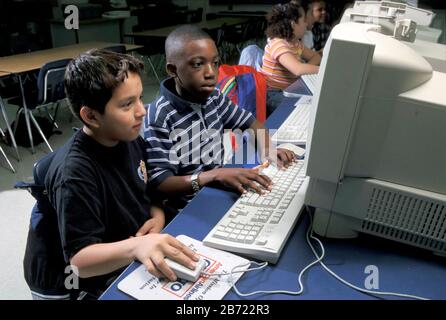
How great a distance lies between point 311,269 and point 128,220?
0.49 metres

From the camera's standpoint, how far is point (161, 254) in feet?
2.24

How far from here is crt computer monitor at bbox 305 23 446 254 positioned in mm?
653

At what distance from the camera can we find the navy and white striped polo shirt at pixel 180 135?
1.09 meters

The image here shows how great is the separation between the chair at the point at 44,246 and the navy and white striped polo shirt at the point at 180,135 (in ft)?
0.98

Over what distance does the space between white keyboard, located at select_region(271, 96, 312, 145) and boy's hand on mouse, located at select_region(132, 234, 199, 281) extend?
2.32 ft

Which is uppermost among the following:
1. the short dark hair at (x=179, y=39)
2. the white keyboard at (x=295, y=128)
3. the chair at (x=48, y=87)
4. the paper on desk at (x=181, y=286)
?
the short dark hair at (x=179, y=39)

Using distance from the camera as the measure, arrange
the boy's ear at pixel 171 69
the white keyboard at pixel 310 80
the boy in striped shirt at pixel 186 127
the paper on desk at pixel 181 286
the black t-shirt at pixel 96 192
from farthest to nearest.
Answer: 1. the white keyboard at pixel 310 80
2. the boy's ear at pixel 171 69
3. the boy in striped shirt at pixel 186 127
4. the black t-shirt at pixel 96 192
5. the paper on desk at pixel 181 286

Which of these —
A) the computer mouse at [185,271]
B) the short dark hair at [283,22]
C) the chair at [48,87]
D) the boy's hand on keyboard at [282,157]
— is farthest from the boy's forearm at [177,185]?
the chair at [48,87]

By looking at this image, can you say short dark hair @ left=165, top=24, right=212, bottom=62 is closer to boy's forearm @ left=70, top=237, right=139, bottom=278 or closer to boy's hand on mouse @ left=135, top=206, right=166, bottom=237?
boy's hand on mouse @ left=135, top=206, right=166, bottom=237

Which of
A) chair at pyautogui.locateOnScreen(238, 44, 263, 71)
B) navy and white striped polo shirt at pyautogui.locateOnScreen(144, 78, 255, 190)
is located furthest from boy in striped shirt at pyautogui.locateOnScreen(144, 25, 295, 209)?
chair at pyautogui.locateOnScreen(238, 44, 263, 71)

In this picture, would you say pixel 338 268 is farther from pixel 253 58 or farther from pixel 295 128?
pixel 253 58

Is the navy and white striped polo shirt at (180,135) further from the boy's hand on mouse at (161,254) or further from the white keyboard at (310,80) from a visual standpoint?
the white keyboard at (310,80)

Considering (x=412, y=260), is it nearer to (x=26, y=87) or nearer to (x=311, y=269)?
(x=311, y=269)

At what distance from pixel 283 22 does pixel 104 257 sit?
2.06 m
